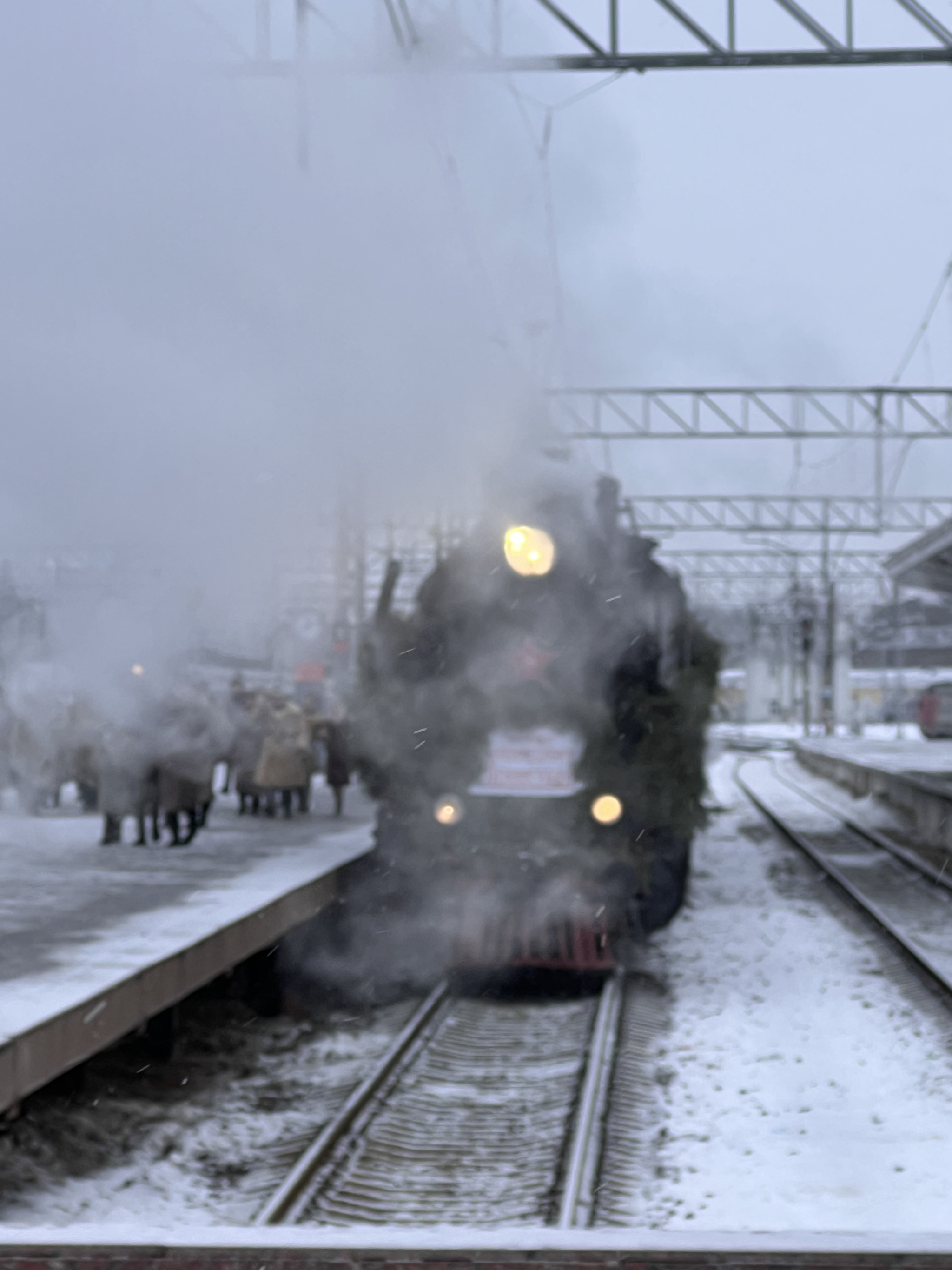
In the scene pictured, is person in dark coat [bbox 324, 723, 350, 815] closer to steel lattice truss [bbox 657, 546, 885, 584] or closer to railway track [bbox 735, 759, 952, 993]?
railway track [bbox 735, 759, 952, 993]

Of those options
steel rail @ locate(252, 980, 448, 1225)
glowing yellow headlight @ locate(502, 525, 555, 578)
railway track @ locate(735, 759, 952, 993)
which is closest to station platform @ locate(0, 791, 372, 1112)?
steel rail @ locate(252, 980, 448, 1225)

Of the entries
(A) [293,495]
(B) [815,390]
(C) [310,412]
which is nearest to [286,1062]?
(A) [293,495]

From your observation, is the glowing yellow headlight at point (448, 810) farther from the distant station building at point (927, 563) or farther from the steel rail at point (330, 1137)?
the distant station building at point (927, 563)

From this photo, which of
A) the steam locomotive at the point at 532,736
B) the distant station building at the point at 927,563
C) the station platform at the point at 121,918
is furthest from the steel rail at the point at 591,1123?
the distant station building at the point at 927,563

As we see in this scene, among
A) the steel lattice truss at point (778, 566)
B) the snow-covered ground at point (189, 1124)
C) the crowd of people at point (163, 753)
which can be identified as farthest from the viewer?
the steel lattice truss at point (778, 566)

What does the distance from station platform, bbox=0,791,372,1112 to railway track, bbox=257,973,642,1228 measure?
0.85m

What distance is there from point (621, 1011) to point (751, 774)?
22403 millimetres

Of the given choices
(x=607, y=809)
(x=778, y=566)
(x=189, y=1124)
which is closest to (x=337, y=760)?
(x=607, y=809)

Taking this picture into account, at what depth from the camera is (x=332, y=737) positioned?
→ 12508 mm

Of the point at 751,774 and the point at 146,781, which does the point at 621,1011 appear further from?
the point at 751,774

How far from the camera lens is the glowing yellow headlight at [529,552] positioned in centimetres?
731

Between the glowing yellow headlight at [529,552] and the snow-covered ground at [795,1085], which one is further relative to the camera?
the glowing yellow headlight at [529,552]

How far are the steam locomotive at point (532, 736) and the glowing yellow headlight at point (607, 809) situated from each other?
0.01 m

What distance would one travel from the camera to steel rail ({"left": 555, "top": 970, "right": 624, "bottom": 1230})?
13.8 feet
